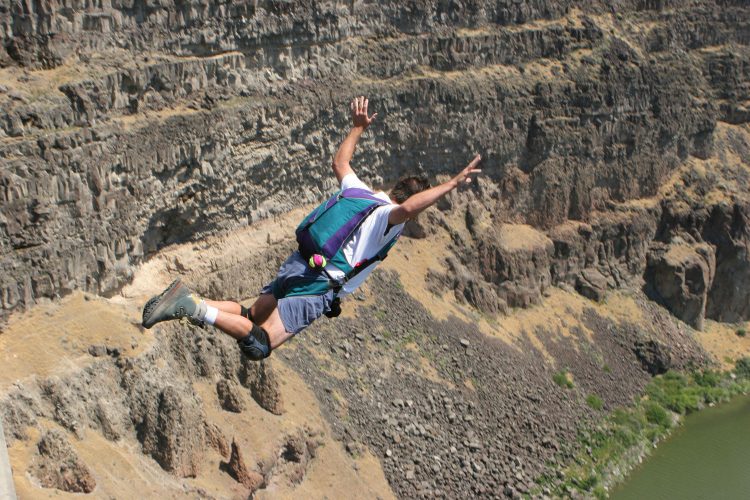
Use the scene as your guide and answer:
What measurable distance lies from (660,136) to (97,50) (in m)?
27.8

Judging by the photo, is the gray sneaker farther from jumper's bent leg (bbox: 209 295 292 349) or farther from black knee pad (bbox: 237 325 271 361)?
black knee pad (bbox: 237 325 271 361)

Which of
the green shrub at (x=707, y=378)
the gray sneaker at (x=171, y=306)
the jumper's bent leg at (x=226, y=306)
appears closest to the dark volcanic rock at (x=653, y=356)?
the green shrub at (x=707, y=378)

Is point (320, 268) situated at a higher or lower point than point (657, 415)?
higher

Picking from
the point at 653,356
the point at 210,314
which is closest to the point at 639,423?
the point at 653,356

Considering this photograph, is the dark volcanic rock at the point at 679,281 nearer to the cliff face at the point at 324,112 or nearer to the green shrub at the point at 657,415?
the cliff face at the point at 324,112

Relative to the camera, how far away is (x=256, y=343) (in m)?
13.7

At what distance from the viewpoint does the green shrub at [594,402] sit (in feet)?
129

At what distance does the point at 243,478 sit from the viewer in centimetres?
2544

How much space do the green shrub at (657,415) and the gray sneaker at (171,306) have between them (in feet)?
99.3

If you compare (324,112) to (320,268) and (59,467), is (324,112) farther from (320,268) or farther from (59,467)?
(320,268)

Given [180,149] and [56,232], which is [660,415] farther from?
[56,232]

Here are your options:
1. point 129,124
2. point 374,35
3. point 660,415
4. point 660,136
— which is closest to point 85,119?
point 129,124

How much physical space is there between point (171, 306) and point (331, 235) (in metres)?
2.03

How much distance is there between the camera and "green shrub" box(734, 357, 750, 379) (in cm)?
4591
